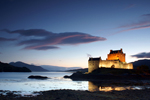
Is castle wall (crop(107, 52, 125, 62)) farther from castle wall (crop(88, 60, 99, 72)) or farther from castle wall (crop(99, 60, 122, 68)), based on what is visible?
castle wall (crop(88, 60, 99, 72))

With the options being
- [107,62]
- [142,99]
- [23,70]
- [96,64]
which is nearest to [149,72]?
[107,62]

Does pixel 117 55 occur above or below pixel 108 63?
above

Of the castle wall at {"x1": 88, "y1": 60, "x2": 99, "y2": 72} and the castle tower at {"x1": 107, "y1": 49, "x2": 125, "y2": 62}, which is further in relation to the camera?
the castle tower at {"x1": 107, "y1": 49, "x2": 125, "y2": 62}

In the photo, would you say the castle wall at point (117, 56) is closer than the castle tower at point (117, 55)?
Yes

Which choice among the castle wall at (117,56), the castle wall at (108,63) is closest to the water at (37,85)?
the castle wall at (108,63)

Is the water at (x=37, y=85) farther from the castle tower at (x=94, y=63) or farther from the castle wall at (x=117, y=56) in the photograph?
the castle wall at (x=117, y=56)

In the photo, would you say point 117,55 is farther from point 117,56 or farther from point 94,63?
point 94,63

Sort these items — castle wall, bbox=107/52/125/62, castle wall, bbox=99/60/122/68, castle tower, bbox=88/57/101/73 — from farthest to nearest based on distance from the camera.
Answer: castle wall, bbox=107/52/125/62
castle wall, bbox=99/60/122/68
castle tower, bbox=88/57/101/73

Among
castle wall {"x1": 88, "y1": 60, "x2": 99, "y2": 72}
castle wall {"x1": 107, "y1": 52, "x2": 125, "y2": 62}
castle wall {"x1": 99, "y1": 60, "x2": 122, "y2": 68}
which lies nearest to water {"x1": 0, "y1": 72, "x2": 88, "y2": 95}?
castle wall {"x1": 88, "y1": 60, "x2": 99, "y2": 72}

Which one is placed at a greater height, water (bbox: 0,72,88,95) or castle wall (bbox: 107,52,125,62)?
castle wall (bbox: 107,52,125,62)

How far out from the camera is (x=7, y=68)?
159125 mm

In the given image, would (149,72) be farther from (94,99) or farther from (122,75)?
(94,99)

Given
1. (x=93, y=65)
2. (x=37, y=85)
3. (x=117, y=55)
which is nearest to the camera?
(x=37, y=85)

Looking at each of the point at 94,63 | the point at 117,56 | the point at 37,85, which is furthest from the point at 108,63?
the point at 37,85
